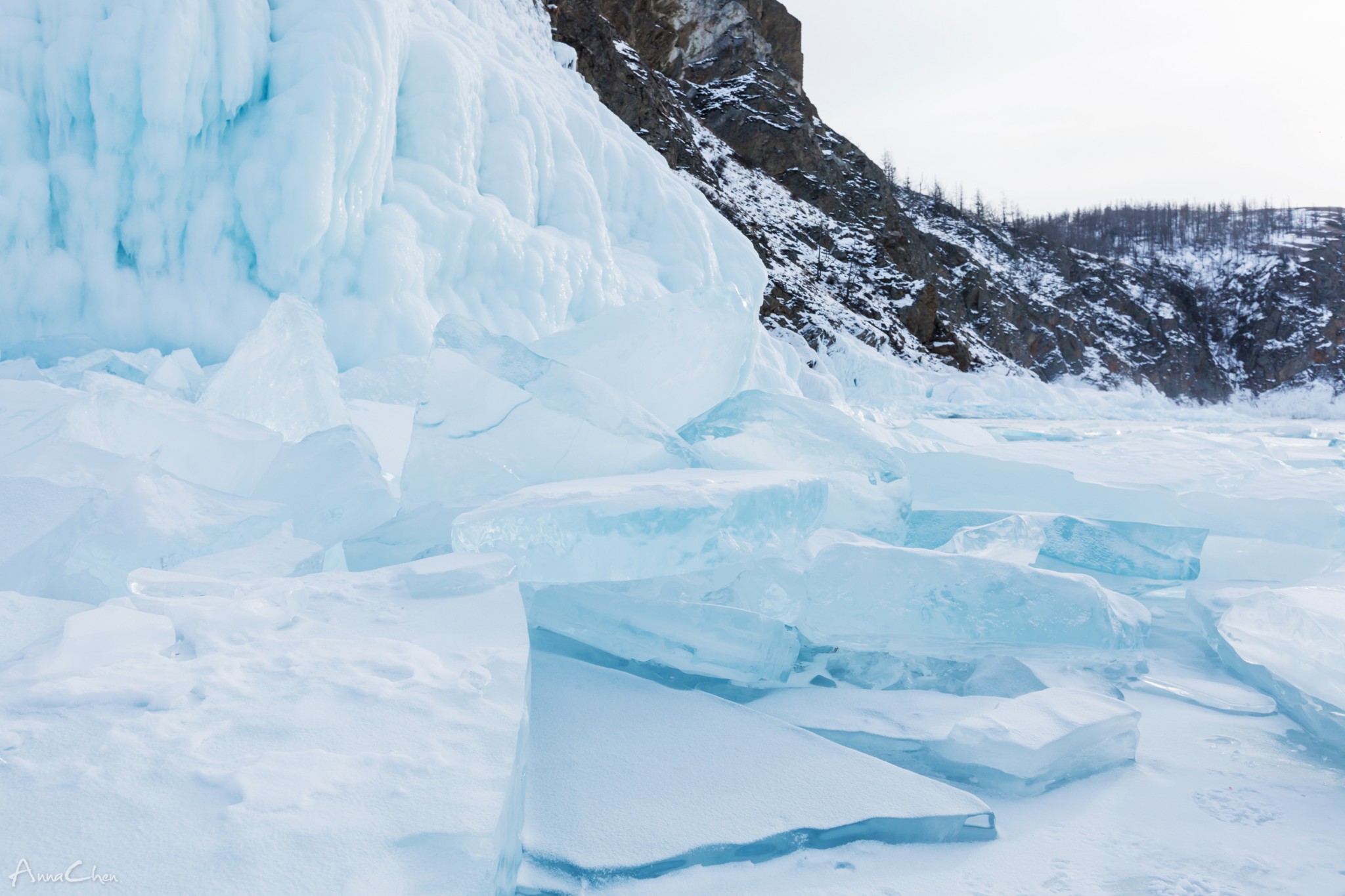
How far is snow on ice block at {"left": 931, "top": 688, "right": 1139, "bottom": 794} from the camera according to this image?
42.1 inches

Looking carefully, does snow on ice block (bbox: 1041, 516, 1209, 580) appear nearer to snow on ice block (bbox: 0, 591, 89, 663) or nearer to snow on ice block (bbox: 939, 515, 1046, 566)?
snow on ice block (bbox: 939, 515, 1046, 566)

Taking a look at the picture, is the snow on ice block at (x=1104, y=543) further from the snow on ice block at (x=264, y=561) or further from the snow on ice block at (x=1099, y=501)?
the snow on ice block at (x=264, y=561)

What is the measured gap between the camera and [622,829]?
2.88ft

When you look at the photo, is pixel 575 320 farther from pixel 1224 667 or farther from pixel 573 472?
pixel 1224 667

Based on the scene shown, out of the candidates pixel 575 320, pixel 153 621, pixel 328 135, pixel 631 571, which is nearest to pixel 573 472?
pixel 631 571

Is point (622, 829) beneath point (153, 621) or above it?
beneath

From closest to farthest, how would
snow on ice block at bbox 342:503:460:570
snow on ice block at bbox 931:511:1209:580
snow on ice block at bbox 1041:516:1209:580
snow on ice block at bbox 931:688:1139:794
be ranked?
1. snow on ice block at bbox 931:688:1139:794
2. snow on ice block at bbox 342:503:460:570
3. snow on ice block at bbox 931:511:1209:580
4. snow on ice block at bbox 1041:516:1209:580

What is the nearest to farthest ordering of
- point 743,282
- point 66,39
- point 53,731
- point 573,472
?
point 53,731, point 573,472, point 66,39, point 743,282

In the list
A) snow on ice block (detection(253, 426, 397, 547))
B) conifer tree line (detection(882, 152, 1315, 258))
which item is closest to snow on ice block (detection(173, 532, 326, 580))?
snow on ice block (detection(253, 426, 397, 547))

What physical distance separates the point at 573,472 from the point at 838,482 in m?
0.79

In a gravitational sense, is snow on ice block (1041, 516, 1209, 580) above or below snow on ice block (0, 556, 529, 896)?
below

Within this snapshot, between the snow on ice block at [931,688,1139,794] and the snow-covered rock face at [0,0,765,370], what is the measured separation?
244cm

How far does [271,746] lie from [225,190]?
441cm

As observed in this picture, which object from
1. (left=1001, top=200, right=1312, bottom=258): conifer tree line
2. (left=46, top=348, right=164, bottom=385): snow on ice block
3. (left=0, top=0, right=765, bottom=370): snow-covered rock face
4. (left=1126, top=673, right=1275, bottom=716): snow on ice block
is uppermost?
(left=1001, top=200, right=1312, bottom=258): conifer tree line
